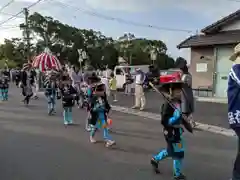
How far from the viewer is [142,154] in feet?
20.8

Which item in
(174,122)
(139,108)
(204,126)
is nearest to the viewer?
(174,122)

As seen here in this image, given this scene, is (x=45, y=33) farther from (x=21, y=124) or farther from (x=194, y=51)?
(x=21, y=124)

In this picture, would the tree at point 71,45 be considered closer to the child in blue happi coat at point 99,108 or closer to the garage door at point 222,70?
the garage door at point 222,70

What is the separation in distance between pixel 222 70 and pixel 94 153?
12485mm

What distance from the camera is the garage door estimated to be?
1694cm

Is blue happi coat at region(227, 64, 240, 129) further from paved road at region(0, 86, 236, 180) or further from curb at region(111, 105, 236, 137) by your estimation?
curb at region(111, 105, 236, 137)

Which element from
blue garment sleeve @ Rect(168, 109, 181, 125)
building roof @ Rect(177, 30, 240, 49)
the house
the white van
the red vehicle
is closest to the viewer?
blue garment sleeve @ Rect(168, 109, 181, 125)

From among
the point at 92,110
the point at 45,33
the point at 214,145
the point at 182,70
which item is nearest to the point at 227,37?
the point at 182,70

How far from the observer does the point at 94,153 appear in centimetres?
635

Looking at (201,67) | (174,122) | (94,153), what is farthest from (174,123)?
(201,67)

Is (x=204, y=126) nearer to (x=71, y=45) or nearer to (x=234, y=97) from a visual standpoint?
(x=234, y=97)

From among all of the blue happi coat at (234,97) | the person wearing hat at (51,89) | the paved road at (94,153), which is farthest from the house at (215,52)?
the blue happi coat at (234,97)

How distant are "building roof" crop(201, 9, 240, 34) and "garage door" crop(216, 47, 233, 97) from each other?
144 centimetres

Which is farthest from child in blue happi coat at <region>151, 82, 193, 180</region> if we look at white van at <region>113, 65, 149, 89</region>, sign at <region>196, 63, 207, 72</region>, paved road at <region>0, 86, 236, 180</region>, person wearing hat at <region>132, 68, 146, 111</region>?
white van at <region>113, 65, 149, 89</region>
